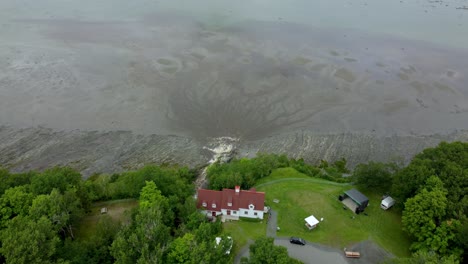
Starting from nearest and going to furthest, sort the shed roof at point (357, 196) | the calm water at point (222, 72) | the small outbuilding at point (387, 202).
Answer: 1. the shed roof at point (357, 196)
2. the small outbuilding at point (387, 202)
3. the calm water at point (222, 72)

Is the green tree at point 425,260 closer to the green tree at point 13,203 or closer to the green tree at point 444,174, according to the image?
the green tree at point 444,174

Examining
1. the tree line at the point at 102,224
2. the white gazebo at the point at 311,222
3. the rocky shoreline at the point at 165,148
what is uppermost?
the tree line at the point at 102,224

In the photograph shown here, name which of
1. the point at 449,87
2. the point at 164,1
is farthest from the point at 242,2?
the point at 449,87

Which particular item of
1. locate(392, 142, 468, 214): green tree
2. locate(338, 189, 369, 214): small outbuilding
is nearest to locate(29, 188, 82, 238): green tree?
locate(338, 189, 369, 214): small outbuilding

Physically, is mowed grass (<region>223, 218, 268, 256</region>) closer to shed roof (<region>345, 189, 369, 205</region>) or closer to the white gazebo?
the white gazebo

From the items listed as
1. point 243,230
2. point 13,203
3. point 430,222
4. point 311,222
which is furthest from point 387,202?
point 13,203

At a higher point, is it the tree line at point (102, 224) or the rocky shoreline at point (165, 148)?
the tree line at point (102, 224)

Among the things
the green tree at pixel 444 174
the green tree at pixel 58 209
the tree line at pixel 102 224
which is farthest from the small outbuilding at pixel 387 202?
the green tree at pixel 58 209

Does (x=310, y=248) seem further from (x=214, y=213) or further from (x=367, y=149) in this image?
(x=367, y=149)
